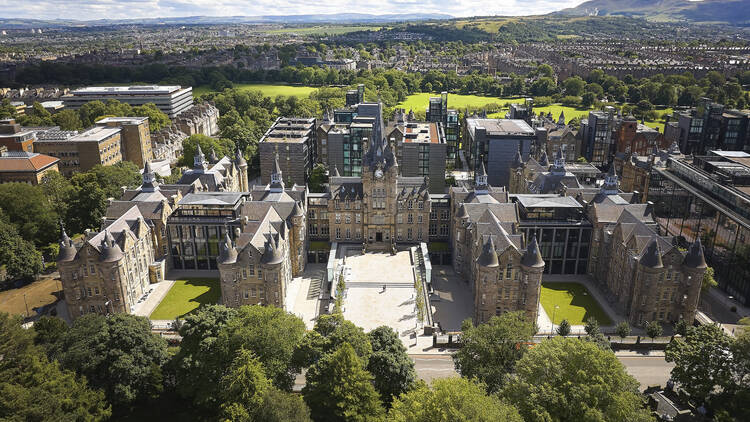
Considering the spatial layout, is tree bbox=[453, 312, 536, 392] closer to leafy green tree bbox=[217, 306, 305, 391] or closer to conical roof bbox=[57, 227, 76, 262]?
leafy green tree bbox=[217, 306, 305, 391]

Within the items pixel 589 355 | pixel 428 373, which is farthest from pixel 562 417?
pixel 428 373

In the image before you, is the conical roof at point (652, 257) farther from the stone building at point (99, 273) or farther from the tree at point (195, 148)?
the tree at point (195, 148)

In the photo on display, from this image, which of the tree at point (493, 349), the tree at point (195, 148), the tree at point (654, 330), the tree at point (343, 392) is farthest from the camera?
the tree at point (195, 148)

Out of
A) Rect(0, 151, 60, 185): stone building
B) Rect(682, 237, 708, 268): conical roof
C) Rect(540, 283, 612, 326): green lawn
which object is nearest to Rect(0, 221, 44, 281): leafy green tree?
Rect(0, 151, 60, 185): stone building

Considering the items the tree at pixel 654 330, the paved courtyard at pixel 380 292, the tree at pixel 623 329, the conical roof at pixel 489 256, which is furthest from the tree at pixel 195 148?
the tree at pixel 654 330

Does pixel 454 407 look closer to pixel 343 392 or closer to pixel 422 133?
pixel 343 392

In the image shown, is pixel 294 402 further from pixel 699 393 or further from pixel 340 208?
pixel 340 208

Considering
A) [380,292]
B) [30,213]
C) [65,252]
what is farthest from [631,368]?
[30,213]
